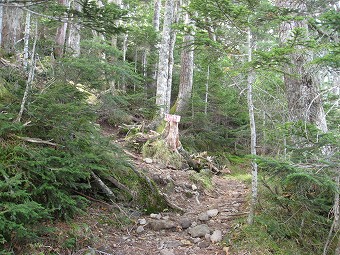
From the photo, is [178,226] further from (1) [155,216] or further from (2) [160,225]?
(1) [155,216]

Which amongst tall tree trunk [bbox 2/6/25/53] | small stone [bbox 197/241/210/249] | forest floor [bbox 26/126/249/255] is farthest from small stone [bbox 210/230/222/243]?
tall tree trunk [bbox 2/6/25/53]

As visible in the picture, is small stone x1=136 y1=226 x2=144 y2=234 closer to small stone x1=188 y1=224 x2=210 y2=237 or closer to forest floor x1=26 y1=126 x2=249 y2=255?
forest floor x1=26 y1=126 x2=249 y2=255

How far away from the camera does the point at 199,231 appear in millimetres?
5000

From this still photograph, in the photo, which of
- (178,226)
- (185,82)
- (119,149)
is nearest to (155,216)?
(178,226)

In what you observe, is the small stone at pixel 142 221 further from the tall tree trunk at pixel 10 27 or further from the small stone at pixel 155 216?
the tall tree trunk at pixel 10 27

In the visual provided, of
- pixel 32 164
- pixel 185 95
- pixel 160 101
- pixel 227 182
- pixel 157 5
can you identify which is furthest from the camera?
pixel 157 5

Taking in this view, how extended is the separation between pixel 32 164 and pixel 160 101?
677 cm

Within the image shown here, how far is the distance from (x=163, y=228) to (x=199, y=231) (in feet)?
2.16

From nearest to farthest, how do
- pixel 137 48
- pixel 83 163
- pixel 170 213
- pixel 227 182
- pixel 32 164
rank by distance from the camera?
1. pixel 32 164
2. pixel 83 163
3. pixel 170 213
4. pixel 227 182
5. pixel 137 48

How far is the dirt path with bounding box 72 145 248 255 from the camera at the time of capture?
444 cm

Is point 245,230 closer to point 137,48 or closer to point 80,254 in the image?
point 80,254

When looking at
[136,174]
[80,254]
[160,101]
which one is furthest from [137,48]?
[80,254]

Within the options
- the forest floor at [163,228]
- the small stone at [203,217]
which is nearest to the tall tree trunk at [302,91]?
the forest floor at [163,228]

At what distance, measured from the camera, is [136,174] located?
6.01 m
